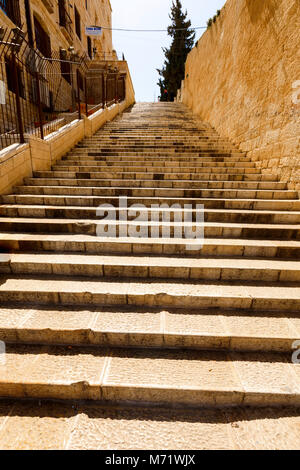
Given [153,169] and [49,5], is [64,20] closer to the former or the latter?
[49,5]

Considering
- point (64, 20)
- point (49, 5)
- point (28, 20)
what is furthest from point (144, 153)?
point (64, 20)

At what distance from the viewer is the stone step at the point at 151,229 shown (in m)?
3.64

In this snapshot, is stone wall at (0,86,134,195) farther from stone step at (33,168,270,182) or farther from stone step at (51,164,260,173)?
stone step at (51,164,260,173)

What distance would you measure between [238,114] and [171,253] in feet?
20.7

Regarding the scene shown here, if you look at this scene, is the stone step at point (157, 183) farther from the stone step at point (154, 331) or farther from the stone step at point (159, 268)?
the stone step at point (154, 331)

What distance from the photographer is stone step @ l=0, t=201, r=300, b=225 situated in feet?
12.9

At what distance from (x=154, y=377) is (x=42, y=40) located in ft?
53.3

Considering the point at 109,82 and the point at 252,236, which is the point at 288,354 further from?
the point at 109,82

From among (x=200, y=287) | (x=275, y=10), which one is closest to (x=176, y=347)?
(x=200, y=287)

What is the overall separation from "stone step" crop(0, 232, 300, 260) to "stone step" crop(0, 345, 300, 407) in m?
1.49

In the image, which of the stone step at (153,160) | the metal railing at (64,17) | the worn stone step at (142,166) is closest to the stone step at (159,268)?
the worn stone step at (142,166)

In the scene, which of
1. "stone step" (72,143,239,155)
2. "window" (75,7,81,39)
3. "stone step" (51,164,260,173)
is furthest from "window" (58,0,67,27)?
"stone step" (51,164,260,173)

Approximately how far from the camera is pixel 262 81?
18.5 feet

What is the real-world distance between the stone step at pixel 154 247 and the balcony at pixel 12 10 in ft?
35.4
